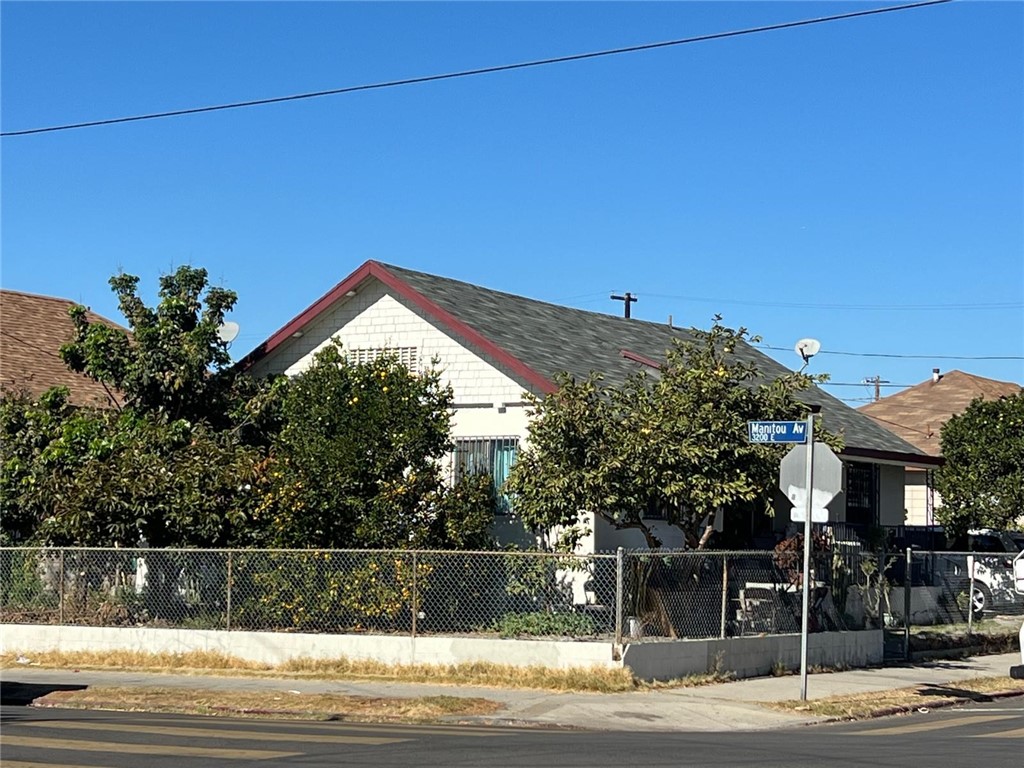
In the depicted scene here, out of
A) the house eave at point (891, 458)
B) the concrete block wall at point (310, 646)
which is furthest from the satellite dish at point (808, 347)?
the concrete block wall at point (310, 646)

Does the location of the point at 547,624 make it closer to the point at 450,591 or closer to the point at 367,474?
the point at 450,591

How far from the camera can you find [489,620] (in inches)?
796

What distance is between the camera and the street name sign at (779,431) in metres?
17.7

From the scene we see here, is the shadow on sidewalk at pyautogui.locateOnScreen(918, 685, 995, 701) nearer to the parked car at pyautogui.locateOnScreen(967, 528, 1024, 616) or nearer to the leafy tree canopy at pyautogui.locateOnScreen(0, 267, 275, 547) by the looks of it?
the parked car at pyautogui.locateOnScreen(967, 528, 1024, 616)

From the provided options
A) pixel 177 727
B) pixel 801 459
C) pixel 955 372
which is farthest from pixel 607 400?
pixel 955 372

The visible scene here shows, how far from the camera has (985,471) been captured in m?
31.6

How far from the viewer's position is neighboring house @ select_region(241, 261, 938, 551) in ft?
78.8

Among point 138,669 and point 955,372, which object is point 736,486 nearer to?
point 138,669

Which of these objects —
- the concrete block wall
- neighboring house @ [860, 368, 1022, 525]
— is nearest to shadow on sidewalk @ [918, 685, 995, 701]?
the concrete block wall

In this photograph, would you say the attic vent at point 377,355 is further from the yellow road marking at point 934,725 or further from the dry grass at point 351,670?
the yellow road marking at point 934,725

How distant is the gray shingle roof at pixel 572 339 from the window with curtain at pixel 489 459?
42.7 inches

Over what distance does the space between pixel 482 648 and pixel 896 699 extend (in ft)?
17.7

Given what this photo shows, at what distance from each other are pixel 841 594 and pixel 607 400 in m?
4.97

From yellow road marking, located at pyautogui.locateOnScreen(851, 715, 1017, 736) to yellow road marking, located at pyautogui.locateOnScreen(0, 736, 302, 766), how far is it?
21.5 ft
